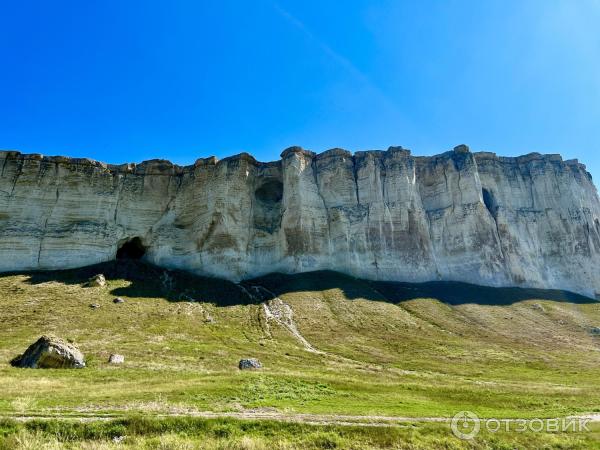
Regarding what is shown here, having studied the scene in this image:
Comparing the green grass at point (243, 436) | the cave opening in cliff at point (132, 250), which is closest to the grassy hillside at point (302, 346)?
the green grass at point (243, 436)

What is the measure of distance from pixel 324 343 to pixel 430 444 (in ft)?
88.4

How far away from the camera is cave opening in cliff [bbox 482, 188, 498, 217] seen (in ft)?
236

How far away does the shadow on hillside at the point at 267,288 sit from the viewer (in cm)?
5381

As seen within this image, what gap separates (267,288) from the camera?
190 feet

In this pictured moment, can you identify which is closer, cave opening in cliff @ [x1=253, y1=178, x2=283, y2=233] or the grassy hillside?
the grassy hillside

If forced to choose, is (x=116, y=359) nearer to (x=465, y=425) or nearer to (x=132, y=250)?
(x=465, y=425)

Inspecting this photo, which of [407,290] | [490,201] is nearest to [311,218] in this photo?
[407,290]

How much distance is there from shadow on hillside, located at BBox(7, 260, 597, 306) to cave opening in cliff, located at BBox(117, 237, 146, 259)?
5726 mm

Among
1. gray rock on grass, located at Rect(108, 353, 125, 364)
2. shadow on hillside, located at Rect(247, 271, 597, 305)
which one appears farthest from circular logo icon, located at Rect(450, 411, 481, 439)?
shadow on hillside, located at Rect(247, 271, 597, 305)

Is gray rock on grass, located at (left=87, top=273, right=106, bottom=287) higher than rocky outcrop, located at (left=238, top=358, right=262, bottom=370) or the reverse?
higher

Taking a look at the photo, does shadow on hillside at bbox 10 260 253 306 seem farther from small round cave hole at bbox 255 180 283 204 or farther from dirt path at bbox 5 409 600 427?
dirt path at bbox 5 409 600 427

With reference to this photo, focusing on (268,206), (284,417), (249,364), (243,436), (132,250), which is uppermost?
(268,206)

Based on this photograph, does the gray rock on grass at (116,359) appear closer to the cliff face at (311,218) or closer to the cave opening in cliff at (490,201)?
the cliff face at (311,218)

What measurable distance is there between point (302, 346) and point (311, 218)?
2970cm
